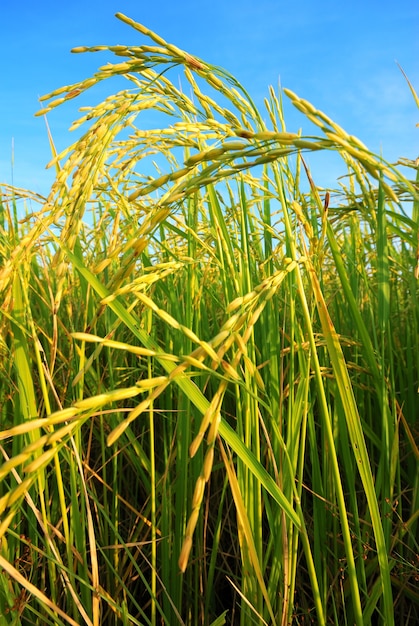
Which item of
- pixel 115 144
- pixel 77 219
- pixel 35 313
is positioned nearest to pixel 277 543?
pixel 77 219

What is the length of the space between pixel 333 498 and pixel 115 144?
100 centimetres

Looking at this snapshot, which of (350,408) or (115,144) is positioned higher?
(115,144)

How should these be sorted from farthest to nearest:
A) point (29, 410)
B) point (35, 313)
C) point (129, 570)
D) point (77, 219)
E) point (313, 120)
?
point (35, 313), point (129, 570), point (29, 410), point (77, 219), point (313, 120)

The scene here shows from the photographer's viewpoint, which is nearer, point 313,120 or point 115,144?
point 313,120

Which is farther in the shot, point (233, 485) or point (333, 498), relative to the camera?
point (333, 498)

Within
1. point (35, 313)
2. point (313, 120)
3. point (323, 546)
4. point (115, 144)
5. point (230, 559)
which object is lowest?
point (230, 559)

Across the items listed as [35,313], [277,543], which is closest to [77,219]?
[277,543]

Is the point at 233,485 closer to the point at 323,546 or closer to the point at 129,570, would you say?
the point at 323,546

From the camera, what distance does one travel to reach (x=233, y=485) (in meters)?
0.93

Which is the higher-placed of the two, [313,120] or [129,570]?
[313,120]

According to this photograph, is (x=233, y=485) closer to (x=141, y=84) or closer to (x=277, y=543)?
(x=277, y=543)

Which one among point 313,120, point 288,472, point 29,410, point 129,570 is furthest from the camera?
point 129,570

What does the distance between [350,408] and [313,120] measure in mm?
548

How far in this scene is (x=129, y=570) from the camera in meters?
1.35
